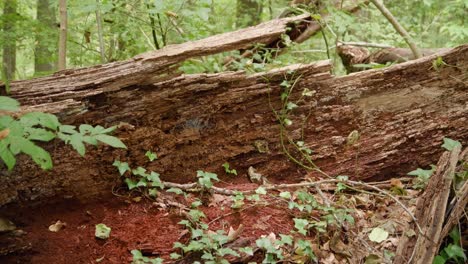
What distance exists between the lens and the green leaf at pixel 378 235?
279 centimetres

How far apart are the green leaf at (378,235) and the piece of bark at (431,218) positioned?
8.4 inches

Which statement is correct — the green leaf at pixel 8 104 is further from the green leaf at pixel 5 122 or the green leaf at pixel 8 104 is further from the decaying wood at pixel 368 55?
the decaying wood at pixel 368 55

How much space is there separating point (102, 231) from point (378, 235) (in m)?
2.00

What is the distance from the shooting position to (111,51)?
5.52 m

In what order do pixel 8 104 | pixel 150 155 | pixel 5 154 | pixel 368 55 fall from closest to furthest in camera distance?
pixel 5 154, pixel 8 104, pixel 150 155, pixel 368 55

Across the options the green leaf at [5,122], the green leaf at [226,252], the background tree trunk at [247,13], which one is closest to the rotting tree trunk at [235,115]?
the green leaf at [5,122]

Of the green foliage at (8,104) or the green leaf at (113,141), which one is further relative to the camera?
the green leaf at (113,141)

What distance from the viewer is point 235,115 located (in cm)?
338

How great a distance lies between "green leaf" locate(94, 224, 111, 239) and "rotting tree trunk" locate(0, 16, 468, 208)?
1.12 feet

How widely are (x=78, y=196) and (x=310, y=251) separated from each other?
174cm

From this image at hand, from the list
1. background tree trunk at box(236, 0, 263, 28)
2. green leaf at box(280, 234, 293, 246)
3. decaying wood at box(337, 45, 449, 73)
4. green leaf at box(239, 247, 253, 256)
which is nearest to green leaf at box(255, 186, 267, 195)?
green leaf at box(280, 234, 293, 246)

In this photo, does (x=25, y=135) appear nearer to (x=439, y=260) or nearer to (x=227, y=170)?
(x=227, y=170)

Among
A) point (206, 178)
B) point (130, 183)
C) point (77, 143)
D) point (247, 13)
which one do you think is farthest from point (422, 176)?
point (247, 13)

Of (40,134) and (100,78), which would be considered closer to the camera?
(40,134)
